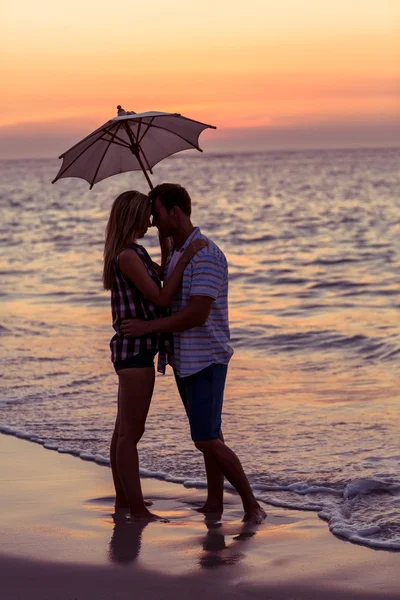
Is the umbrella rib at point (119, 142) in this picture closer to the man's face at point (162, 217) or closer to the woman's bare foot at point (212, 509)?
the man's face at point (162, 217)

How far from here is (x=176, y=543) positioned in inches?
195

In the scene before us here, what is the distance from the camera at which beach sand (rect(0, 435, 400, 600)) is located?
14.0 ft

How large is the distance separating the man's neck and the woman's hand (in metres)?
0.14

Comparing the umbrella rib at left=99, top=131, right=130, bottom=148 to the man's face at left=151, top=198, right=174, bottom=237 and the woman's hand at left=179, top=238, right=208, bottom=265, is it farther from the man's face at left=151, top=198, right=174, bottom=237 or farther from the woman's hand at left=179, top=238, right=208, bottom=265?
the woman's hand at left=179, top=238, right=208, bottom=265

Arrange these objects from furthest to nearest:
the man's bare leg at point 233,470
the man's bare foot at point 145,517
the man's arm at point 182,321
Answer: the man's bare foot at point 145,517
the man's bare leg at point 233,470
the man's arm at point 182,321

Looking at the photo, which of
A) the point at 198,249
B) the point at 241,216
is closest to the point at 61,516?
the point at 198,249

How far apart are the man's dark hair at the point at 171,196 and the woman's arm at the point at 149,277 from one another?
0.75ft

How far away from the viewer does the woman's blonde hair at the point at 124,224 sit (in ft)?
16.8

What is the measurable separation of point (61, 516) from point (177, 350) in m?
1.18

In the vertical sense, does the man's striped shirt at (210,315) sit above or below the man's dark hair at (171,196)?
below

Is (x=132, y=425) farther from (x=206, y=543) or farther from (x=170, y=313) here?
(x=206, y=543)

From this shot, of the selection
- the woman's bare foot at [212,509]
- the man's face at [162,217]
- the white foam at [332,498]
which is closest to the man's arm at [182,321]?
the man's face at [162,217]

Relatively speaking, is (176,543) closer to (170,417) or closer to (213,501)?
(213,501)

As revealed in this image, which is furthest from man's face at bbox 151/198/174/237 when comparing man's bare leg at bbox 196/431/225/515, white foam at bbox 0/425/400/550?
white foam at bbox 0/425/400/550
